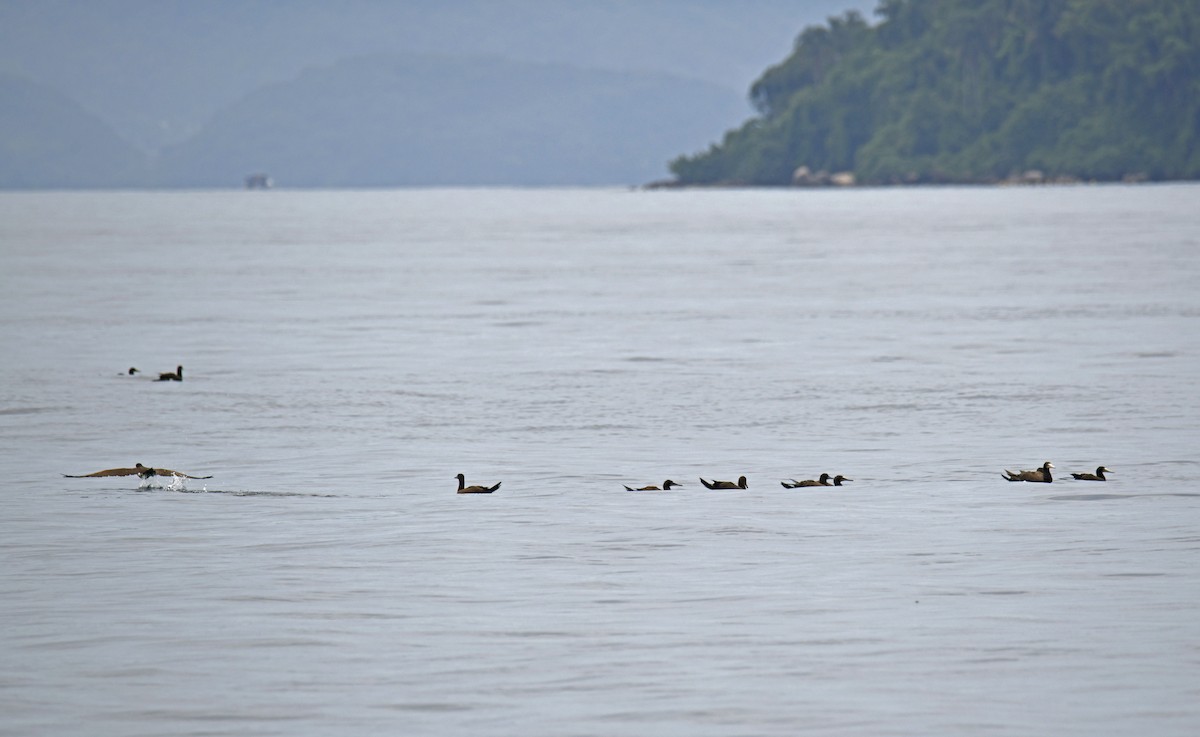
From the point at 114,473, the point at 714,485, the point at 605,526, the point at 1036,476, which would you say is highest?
the point at 1036,476

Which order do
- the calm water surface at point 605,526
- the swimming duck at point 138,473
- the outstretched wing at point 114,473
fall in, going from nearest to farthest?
1. the calm water surface at point 605,526
2. the swimming duck at point 138,473
3. the outstretched wing at point 114,473

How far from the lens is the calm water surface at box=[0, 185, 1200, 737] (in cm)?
1373

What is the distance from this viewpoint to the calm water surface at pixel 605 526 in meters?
13.7

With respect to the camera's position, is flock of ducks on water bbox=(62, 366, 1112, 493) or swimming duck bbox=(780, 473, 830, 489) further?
swimming duck bbox=(780, 473, 830, 489)

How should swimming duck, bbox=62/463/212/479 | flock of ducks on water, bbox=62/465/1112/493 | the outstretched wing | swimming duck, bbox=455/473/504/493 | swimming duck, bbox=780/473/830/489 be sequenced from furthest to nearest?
the outstretched wing
swimming duck, bbox=62/463/212/479
swimming duck, bbox=780/473/830/489
flock of ducks on water, bbox=62/465/1112/493
swimming duck, bbox=455/473/504/493

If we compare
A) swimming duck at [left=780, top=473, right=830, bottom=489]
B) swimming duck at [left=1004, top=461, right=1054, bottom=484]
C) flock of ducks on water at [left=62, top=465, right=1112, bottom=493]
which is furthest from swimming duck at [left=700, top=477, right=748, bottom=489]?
swimming duck at [left=1004, top=461, right=1054, bottom=484]

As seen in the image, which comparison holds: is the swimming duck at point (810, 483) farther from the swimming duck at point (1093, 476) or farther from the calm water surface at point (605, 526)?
the swimming duck at point (1093, 476)

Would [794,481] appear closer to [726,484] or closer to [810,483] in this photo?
[810,483]

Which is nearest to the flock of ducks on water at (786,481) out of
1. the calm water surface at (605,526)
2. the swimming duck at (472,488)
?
the swimming duck at (472,488)

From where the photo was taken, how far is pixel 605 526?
20.1 meters

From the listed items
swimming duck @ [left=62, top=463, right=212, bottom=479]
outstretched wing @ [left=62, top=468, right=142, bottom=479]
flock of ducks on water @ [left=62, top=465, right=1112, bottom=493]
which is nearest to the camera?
flock of ducks on water @ [left=62, top=465, right=1112, bottom=493]

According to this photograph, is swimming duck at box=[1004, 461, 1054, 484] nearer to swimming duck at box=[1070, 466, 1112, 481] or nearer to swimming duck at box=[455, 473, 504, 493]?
swimming duck at box=[1070, 466, 1112, 481]

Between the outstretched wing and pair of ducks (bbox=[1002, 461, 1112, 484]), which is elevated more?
pair of ducks (bbox=[1002, 461, 1112, 484])

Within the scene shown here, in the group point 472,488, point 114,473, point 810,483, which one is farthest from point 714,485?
point 114,473
